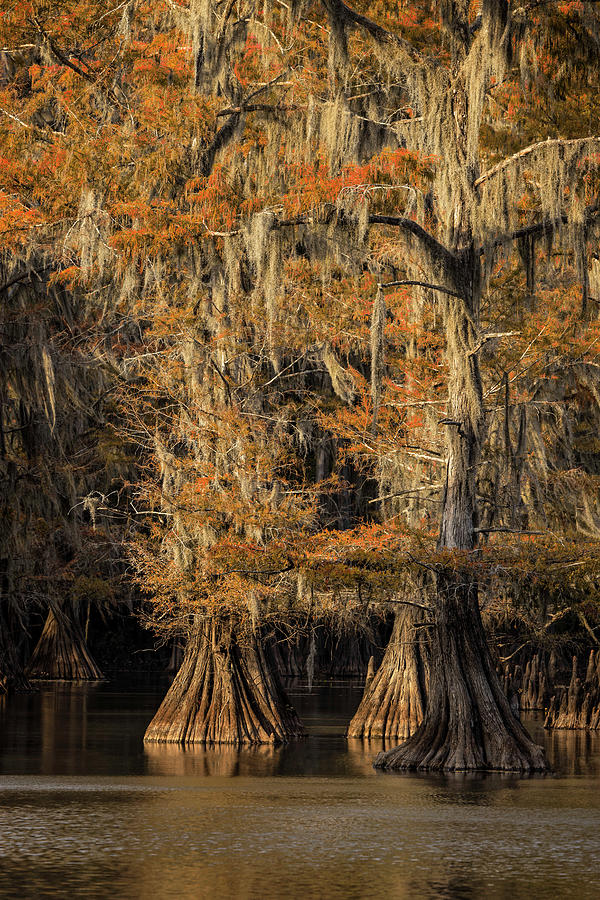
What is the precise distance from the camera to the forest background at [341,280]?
63.9 feet

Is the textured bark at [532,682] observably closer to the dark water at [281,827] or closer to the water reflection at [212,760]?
the dark water at [281,827]

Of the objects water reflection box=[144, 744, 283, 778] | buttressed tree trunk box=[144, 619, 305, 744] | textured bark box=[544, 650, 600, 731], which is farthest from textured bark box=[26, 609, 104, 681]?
water reflection box=[144, 744, 283, 778]

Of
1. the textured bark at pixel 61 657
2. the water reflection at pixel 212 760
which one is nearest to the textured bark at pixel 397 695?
the water reflection at pixel 212 760

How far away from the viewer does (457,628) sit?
19.0 meters

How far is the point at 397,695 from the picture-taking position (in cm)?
2464

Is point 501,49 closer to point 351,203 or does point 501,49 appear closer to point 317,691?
point 351,203

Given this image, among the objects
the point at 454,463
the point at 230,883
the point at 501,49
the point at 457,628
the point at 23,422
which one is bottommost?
the point at 230,883

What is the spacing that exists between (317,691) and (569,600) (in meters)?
14.2

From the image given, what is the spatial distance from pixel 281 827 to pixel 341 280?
1222cm

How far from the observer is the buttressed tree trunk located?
897 inches

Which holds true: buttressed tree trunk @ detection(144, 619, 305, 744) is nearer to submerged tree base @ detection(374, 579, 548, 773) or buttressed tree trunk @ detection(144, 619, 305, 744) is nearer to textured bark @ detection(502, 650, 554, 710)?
submerged tree base @ detection(374, 579, 548, 773)

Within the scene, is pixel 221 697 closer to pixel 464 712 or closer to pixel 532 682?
pixel 464 712

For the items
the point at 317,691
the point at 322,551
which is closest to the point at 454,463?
the point at 322,551

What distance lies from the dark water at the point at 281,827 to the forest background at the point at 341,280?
1.83 meters
